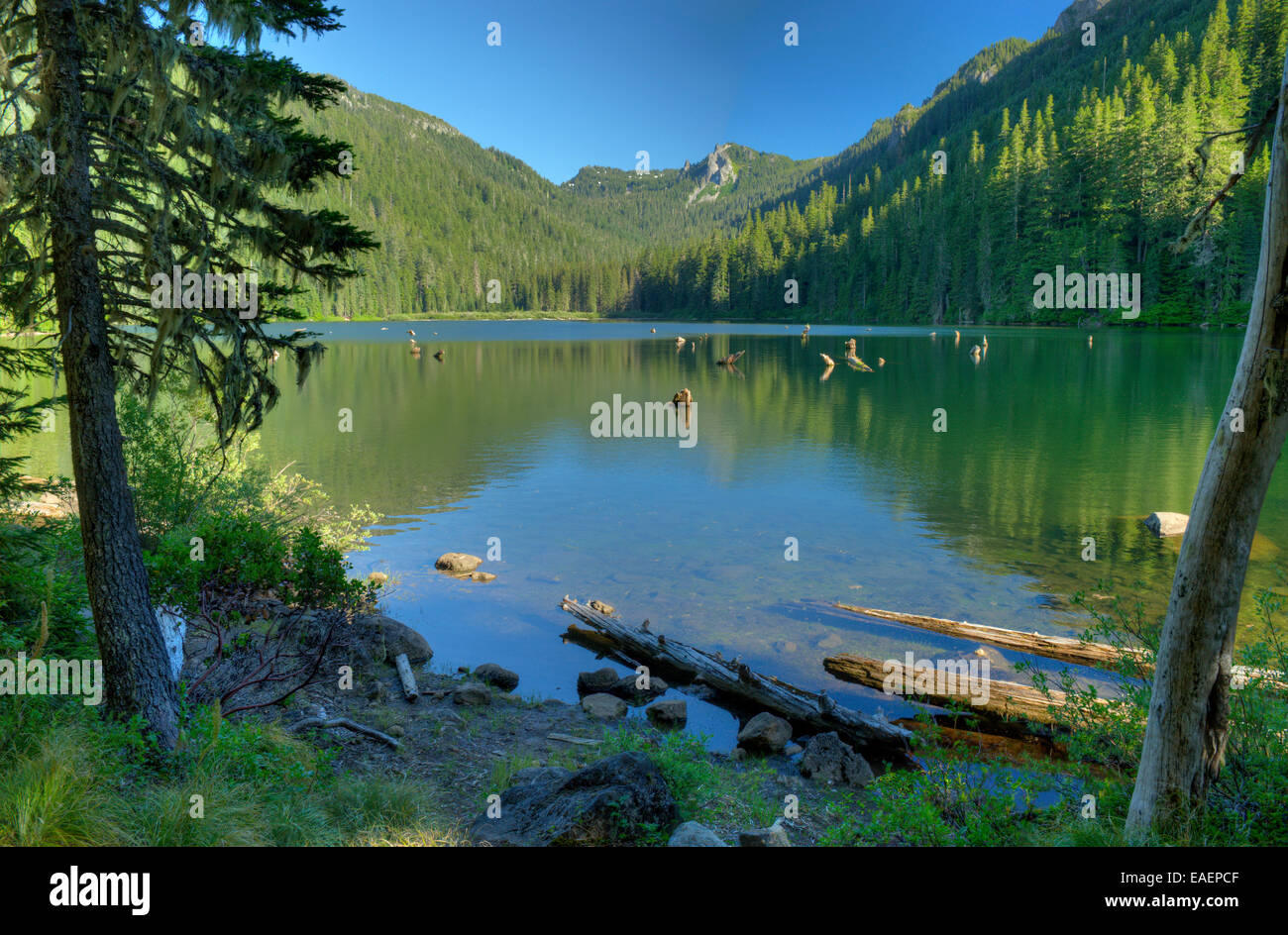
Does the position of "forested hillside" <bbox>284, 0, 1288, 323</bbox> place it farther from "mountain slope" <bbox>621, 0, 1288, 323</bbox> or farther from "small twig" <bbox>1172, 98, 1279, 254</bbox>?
"small twig" <bbox>1172, 98, 1279, 254</bbox>

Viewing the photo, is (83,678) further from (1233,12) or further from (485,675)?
(1233,12)

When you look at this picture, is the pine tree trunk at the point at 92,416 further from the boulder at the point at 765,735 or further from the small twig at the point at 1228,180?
the small twig at the point at 1228,180

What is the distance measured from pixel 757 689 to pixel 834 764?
1.79m

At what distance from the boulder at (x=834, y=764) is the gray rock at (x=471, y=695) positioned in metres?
4.38

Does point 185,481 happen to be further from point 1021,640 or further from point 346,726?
point 1021,640

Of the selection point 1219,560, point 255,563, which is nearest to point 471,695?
point 255,563

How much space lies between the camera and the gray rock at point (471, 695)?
9.93m

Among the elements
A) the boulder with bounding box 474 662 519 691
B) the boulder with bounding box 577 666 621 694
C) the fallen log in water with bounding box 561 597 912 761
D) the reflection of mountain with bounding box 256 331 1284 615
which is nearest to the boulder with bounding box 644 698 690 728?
the fallen log in water with bounding box 561 597 912 761

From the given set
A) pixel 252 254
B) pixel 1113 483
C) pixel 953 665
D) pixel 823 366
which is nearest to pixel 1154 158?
pixel 823 366

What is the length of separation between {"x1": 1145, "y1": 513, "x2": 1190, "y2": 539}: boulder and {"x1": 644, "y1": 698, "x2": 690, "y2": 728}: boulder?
13.0 m

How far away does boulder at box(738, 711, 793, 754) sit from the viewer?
905 centimetres

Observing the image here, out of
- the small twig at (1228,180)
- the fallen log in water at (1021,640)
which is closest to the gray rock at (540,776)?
the small twig at (1228,180)
